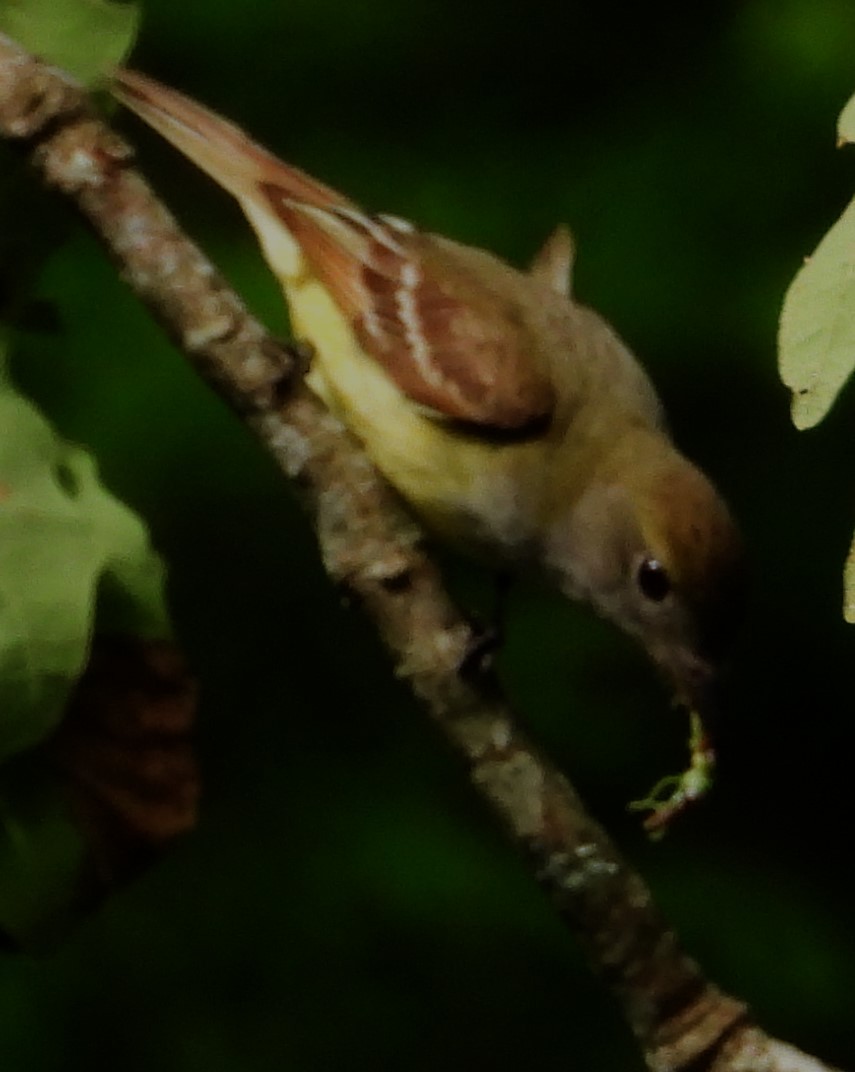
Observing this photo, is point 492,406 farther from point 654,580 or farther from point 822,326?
point 822,326

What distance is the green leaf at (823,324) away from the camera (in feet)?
2.08

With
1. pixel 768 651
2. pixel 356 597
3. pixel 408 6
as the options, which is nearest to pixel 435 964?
pixel 768 651

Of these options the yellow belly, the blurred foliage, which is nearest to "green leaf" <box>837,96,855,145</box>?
the blurred foliage

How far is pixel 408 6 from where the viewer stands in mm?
1876

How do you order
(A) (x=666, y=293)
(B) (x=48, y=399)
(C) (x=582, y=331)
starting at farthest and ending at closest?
(A) (x=666, y=293) < (B) (x=48, y=399) < (C) (x=582, y=331)

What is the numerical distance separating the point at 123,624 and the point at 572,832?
0.28 meters

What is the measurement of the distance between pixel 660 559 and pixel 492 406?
8.5 inches

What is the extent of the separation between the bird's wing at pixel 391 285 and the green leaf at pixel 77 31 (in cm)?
24

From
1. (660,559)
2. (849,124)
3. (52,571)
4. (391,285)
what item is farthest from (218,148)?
(849,124)

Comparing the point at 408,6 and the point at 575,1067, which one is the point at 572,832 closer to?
the point at 575,1067

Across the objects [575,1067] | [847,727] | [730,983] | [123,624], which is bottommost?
[575,1067]

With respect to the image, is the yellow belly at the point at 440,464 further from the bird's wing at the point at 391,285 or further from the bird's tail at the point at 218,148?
the bird's tail at the point at 218,148

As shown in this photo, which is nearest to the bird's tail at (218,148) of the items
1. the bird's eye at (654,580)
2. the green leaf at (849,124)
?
the bird's eye at (654,580)

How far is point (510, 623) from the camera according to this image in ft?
6.09
